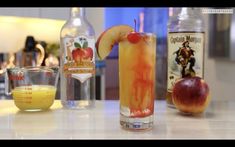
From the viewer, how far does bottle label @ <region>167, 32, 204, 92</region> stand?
0.76 m

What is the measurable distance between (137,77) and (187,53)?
9.8 inches

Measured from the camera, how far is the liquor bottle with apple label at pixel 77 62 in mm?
756

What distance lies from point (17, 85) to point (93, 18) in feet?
7.15

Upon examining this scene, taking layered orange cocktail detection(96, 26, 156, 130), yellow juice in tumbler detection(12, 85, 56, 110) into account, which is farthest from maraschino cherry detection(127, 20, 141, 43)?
yellow juice in tumbler detection(12, 85, 56, 110)

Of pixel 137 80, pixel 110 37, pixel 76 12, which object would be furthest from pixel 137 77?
pixel 76 12

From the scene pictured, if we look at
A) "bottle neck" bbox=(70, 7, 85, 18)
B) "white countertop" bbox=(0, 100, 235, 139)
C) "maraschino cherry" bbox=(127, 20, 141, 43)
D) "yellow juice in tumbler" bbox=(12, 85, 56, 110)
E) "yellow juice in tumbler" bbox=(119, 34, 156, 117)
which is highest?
"bottle neck" bbox=(70, 7, 85, 18)

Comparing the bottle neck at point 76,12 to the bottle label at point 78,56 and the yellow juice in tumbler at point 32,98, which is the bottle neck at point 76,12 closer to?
the bottle label at point 78,56

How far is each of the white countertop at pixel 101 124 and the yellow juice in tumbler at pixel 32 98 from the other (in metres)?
A: 0.02

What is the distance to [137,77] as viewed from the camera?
56 cm

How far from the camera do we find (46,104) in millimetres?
749

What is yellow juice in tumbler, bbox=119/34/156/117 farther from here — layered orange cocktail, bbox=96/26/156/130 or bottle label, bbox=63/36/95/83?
bottle label, bbox=63/36/95/83

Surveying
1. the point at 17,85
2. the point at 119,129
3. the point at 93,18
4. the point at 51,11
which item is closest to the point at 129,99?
the point at 119,129

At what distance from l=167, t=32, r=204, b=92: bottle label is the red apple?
6 cm
